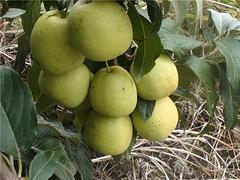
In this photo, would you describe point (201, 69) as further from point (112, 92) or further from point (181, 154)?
point (181, 154)

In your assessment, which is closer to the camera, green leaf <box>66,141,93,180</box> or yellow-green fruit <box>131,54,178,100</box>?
yellow-green fruit <box>131,54,178,100</box>

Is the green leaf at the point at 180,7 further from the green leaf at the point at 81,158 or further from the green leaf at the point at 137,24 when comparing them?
the green leaf at the point at 81,158

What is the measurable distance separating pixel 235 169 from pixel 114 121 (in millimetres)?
696

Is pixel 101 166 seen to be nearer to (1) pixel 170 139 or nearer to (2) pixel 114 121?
(1) pixel 170 139

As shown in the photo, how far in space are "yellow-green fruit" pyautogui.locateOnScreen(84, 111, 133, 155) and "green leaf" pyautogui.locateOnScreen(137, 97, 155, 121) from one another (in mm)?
28

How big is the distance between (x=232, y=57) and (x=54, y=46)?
1.02 feet

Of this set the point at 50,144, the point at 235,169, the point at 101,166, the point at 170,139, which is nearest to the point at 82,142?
the point at 50,144

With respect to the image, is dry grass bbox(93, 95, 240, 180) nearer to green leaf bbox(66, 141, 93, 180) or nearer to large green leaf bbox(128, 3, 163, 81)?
green leaf bbox(66, 141, 93, 180)

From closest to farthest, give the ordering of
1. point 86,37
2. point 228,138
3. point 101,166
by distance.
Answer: point 86,37, point 101,166, point 228,138

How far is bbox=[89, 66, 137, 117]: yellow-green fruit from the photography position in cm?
75

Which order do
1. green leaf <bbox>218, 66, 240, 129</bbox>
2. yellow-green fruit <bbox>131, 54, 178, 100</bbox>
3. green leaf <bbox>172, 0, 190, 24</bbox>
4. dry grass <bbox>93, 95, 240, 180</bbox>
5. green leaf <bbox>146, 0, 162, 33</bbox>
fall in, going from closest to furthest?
green leaf <bbox>172, 0, 190, 24</bbox> < green leaf <bbox>146, 0, 162, 33</bbox> < yellow-green fruit <bbox>131, 54, 178, 100</bbox> < green leaf <bbox>218, 66, 240, 129</bbox> < dry grass <bbox>93, 95, 240, 180</bbox>

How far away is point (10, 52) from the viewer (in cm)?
134

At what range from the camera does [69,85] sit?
0.75 metres

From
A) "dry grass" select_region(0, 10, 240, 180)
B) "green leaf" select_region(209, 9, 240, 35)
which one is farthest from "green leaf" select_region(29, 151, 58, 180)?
"dry grass" select_region(0, 10, 240, 180)
